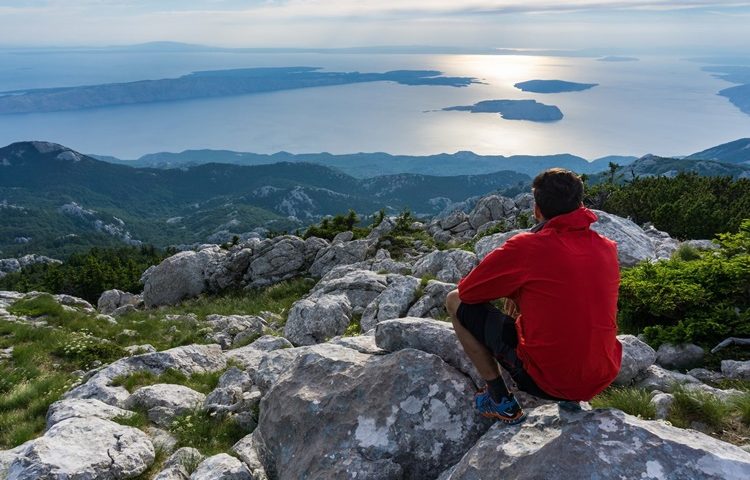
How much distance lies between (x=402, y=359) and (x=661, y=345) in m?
5.98

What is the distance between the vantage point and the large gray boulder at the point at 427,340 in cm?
717

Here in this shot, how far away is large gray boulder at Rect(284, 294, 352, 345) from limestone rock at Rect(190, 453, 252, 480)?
8.54 metres

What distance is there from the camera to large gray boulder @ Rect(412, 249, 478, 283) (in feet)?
64.3

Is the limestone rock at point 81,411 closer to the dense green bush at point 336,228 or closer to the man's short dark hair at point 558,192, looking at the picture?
the man's short dark hair at point 558,192

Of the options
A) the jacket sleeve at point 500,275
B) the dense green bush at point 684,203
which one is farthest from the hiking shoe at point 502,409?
the dense green bush at point 684,203

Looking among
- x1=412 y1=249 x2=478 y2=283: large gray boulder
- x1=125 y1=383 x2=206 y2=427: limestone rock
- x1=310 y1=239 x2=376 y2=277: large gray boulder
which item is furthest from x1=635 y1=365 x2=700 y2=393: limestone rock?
x1=310 y1=239 x2=376 y2=277: large gray boulder

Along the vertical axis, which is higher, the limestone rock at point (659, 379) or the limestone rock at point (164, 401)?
the limestone rock at point (659, 379)

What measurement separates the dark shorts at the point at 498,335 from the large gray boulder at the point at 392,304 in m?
9.08

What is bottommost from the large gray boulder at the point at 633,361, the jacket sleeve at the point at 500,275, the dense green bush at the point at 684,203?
the dense green bush at the point at 684,203

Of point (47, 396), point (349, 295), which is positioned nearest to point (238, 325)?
point (349, 295)

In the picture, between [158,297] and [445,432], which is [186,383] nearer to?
[445,432]

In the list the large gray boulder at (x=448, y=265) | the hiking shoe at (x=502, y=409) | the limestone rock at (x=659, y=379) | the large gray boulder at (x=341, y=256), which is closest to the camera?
the hiking shoe at (x=502, y=409)

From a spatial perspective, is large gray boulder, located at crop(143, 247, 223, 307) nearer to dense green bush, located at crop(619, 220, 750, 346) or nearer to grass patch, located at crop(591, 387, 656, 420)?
dense green bush, located at crop(619, 220, 750, 346)

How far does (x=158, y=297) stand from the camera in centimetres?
2862
